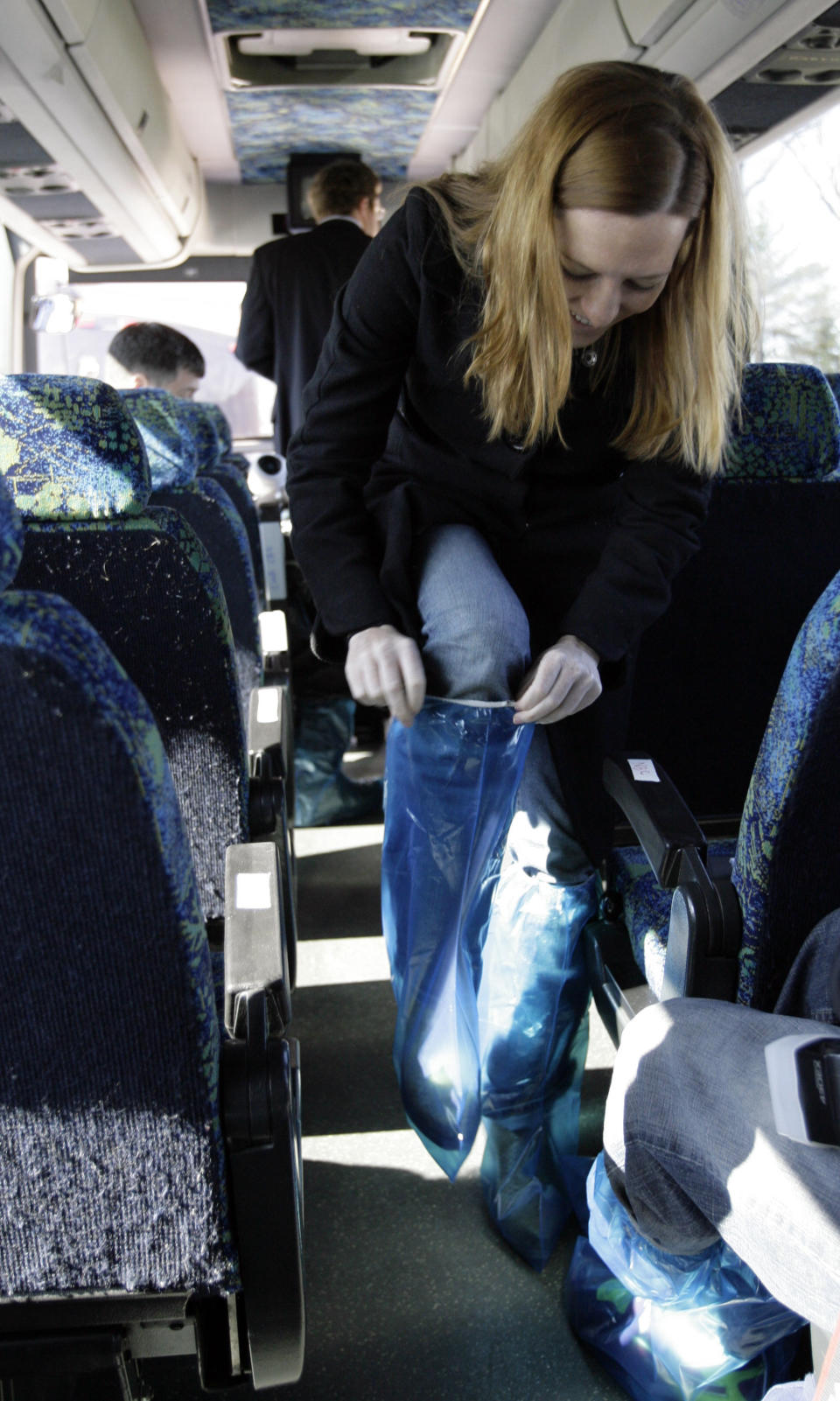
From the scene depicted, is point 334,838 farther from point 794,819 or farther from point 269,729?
point 794,819

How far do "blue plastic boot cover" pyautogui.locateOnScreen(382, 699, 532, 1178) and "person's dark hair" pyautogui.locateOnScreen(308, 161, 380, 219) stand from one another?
322cm

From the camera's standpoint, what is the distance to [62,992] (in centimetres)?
71

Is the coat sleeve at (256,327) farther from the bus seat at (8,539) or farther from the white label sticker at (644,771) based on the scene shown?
the bus seat at (8,539)

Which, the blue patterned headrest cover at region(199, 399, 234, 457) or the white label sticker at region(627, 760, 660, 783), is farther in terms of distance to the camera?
the blue patterned headrest cover at region(199, 399, 234, 457)

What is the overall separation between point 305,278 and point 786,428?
264 centimetres

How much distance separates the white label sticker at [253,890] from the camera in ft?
3.71

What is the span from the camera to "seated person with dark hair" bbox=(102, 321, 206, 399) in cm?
391

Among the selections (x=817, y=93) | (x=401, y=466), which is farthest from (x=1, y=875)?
(x=817, y=93)

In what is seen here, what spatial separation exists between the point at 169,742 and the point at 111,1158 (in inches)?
26.0

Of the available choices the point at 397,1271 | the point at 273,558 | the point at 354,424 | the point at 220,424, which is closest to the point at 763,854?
the point at 354,424

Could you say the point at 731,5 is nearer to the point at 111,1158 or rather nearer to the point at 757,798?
the point at 757,798

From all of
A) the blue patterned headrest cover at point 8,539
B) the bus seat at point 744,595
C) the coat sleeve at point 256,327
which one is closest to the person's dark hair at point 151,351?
the coat sleeve at point 256,327

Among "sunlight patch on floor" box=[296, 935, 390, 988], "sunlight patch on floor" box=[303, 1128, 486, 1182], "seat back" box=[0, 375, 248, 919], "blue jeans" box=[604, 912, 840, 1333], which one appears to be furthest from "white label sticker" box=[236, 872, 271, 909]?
"sunlight patch on floor" box=[296, 935, 390, 988]

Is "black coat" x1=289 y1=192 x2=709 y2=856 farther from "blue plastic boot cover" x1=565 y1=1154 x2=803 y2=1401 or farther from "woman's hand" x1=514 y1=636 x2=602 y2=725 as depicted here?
"blue plastic boot cover" x1=565 y1=1154 x2=803 y2=1401
